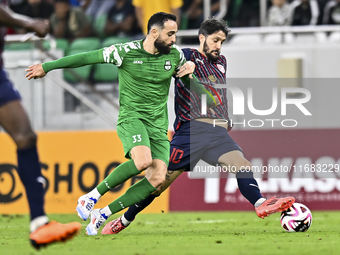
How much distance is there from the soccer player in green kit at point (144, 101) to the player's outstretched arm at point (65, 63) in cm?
5

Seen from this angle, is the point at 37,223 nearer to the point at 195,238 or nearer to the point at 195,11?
the point at 195,238

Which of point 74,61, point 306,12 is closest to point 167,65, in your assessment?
point 74,61

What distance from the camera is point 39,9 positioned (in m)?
12.5

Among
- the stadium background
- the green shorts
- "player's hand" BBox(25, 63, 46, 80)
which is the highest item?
"player's hand" BBox(25, 63, 46, 80)

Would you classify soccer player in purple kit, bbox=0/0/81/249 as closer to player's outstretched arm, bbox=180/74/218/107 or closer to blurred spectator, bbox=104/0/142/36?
player's outstretched arm, bbox=180/74/218/107

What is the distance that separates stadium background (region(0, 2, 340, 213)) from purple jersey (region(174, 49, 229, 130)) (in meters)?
3.09

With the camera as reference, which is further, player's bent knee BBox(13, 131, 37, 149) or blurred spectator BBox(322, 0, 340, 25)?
blurred spectator BBox(322, 0, 340, 25)

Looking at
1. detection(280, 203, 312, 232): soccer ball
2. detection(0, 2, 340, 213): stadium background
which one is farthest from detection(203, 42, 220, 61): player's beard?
detection(0, 2, 340, 213): stadium background

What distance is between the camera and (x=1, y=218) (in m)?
9.05

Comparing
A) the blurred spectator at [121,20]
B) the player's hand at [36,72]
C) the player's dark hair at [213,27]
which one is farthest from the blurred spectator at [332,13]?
the player's hand at [36,72]

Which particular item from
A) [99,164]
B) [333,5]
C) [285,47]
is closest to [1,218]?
[99,164]

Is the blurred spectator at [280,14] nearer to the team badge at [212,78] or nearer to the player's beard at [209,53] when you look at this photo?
the player's beard at [209,53]

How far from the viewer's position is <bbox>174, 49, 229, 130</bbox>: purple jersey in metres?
6.64

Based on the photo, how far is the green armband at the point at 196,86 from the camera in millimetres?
→ 6358
